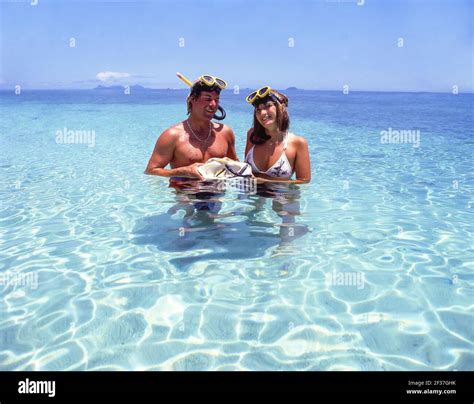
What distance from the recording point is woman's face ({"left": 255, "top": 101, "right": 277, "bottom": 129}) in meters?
3.93

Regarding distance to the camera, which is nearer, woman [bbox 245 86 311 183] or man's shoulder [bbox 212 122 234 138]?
woman [bbox 245 86 311 183]

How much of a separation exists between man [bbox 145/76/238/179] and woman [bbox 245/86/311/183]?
437mm

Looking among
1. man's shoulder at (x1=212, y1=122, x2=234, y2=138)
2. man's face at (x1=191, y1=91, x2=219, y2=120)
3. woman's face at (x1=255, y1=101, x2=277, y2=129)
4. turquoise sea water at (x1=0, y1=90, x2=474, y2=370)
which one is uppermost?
man's face at (x1=191, y1=91, x2=219, y2=120)

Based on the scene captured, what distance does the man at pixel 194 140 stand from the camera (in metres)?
4.20

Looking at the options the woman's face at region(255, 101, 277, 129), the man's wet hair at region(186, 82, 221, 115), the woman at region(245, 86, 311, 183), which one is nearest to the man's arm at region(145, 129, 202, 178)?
the man's wet hair at region(186, 82, 221, 115)

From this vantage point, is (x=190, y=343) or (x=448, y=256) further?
(x=448, y=256)

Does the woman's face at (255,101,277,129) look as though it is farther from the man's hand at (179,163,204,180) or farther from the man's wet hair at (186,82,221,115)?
the man's hand at (179,163,204,180)

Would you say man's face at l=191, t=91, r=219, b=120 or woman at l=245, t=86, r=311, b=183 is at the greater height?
man's face at l=191, t=91, r=219, b=120

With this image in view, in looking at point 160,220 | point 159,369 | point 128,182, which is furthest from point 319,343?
point 128,182

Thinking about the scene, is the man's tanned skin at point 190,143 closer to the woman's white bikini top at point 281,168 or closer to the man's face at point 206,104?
the man's face at point 206,104

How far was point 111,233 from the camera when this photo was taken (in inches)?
190

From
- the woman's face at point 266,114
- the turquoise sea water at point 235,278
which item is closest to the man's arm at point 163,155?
the turquoise sea water at point 235,278

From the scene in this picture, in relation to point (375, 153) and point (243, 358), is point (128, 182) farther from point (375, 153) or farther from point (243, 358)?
point (375, 153)
